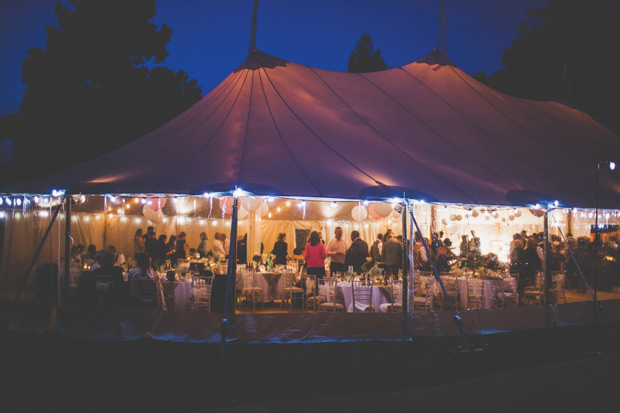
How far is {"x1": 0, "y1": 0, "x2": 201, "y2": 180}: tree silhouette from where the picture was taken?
58.2 ft

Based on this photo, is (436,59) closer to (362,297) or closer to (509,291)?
(509,291)

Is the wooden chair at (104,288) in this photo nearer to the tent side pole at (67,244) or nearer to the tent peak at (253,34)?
the tent side pole at (67,244)

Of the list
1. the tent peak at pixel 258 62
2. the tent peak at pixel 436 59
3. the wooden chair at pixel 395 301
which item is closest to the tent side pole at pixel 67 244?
the tent peak at pixel 258 62

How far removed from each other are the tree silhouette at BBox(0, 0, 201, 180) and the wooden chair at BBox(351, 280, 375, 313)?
13.4 m

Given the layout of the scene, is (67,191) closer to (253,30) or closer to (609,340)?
(253,30)

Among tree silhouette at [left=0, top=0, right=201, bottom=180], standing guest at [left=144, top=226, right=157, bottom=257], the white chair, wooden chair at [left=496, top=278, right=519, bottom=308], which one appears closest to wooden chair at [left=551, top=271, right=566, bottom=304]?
wooden chair at [left=496, top=278, right=519, bottom=308]

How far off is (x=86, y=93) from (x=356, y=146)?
13852 mm

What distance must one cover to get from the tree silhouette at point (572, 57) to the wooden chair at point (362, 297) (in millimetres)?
10344

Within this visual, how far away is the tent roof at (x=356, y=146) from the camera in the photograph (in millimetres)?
6672

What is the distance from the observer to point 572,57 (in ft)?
65.9

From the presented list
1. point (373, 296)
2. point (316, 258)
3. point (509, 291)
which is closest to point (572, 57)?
point (509, 291)

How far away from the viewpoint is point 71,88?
1789 cm

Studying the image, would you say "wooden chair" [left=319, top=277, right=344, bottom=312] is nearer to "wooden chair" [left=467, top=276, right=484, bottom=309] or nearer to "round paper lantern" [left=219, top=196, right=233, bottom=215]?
"wooden chair" [left=467, top=276, right=484, bottom=309]

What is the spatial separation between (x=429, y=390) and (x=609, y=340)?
4324 millimetres
